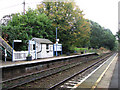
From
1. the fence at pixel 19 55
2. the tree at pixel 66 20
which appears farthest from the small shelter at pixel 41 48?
the tree at pixel 66 20

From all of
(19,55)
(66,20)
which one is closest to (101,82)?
(19,55)

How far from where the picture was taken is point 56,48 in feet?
72.5

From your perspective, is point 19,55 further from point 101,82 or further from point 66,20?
point 66,20

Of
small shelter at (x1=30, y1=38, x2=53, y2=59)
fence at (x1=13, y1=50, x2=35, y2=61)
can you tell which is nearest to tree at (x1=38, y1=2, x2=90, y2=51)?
small shelter at (x1=30, y1=38, x2=53, y2=59)

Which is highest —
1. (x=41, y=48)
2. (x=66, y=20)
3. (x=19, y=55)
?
(x=66, y=20)

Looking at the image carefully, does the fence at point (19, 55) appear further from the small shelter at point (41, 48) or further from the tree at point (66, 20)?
the tree at point (66, 20)

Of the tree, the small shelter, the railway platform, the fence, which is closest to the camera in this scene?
the railway platform

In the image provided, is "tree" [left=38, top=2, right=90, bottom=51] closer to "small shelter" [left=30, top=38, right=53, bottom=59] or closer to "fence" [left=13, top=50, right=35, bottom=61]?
"small shelter" [left=30, top=38, right=53, bottom=59]

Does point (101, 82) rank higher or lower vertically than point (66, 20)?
lower

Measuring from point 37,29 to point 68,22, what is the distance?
295 inches

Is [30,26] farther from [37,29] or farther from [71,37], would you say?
[71,37]

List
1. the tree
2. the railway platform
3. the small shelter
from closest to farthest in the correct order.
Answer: the railway platform
the small shelter
the tree

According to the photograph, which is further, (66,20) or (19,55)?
(66,20)

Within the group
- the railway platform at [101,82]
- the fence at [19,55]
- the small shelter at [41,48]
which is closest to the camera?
the railway platform at [101,82]
